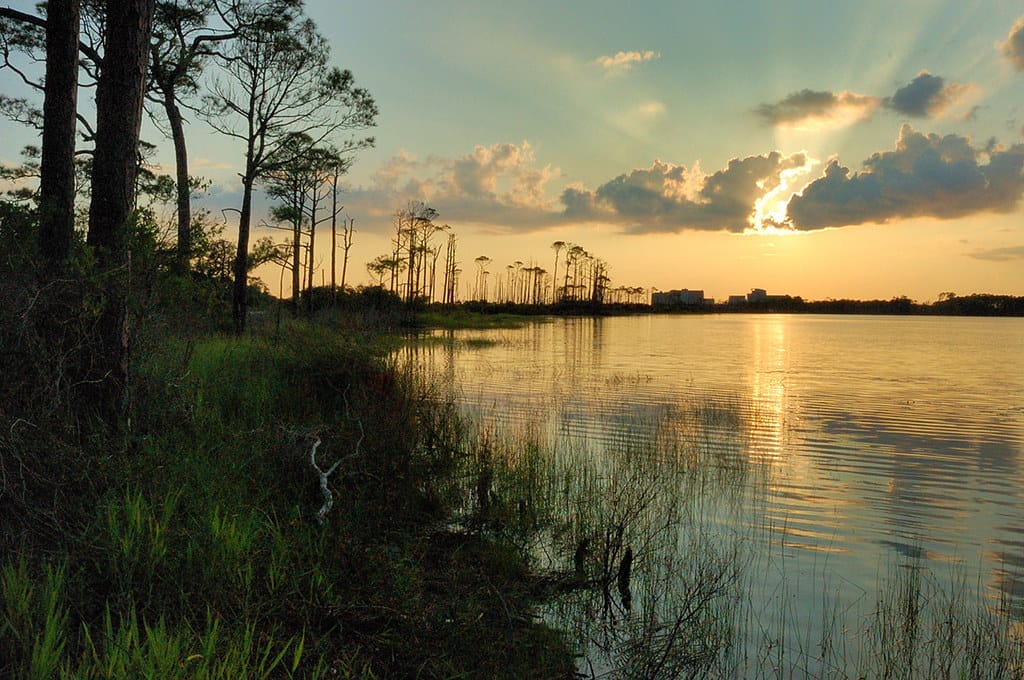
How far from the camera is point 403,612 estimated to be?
16.0 feet

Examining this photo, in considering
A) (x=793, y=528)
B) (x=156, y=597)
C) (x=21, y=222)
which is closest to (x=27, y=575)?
(x=156, y=597)

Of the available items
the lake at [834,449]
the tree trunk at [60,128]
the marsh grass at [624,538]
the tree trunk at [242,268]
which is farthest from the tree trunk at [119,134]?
the tree trunk at [242,268]

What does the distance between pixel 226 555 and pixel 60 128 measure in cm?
858

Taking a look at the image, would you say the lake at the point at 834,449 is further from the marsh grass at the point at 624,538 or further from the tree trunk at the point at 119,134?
the tree trunk at the point at 119,134

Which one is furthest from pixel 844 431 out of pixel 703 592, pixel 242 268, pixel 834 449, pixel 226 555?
pixel 242 268

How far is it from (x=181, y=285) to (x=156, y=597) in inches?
216

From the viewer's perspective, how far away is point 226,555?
4.83 m

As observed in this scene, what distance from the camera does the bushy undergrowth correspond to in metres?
3.78

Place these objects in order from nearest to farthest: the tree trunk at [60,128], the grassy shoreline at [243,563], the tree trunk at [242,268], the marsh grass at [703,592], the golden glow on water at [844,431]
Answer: the grassy shoreline at [243,563], the marsh grass at [703,592], the golden glow on water at [844,431], the tree trunk at [60,128], the tree trunk at [242,268]

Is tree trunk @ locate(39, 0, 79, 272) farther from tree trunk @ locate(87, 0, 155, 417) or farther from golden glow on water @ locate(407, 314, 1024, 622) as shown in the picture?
golden glow on water @ locate(407, 314, 1024, 622)

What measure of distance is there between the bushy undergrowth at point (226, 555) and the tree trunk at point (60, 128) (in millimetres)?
2436

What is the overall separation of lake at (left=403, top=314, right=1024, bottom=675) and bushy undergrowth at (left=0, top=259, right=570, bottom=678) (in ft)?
9.64

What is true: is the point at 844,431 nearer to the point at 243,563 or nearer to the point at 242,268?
the point at 243,563

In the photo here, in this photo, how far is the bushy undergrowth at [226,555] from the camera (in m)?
3.78
